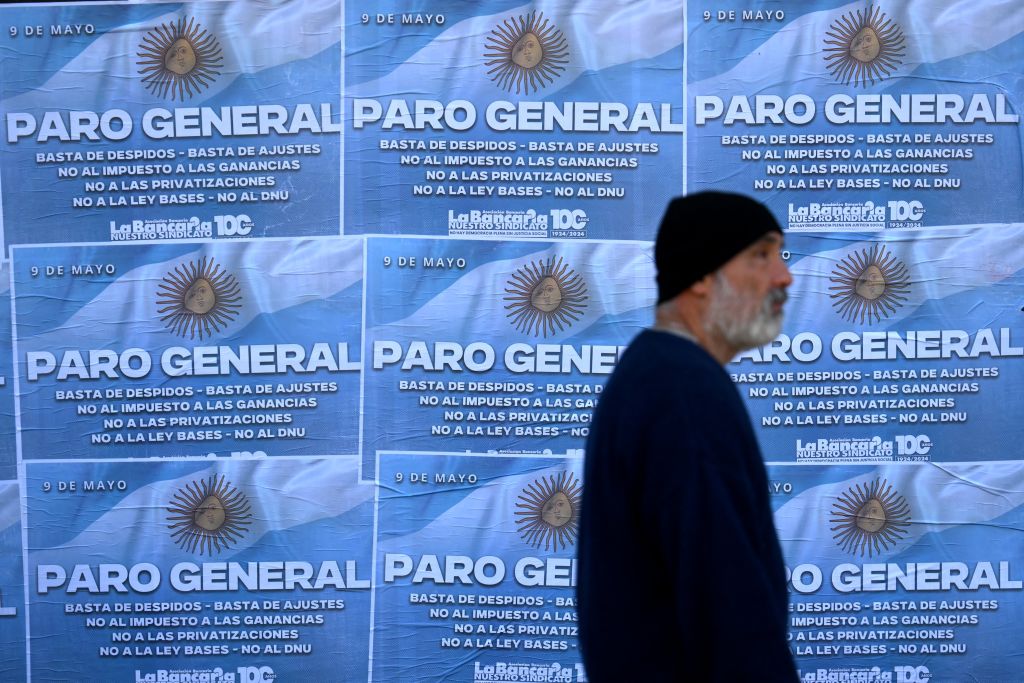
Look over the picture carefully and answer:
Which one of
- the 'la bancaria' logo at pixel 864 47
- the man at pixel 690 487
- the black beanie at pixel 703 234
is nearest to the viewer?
the man at pixel 690 487

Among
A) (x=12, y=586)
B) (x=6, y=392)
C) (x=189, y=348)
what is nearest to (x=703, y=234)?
(x=189, y=348)

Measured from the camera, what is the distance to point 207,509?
3.58 meters

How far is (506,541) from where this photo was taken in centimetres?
357

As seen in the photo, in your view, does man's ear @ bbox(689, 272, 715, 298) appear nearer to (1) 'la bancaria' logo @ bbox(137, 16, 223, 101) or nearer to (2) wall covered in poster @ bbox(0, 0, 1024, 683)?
(2) wall covered in poster @ bbox(0, 0, 1024, 683)

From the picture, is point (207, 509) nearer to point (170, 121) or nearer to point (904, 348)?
point (170, 121)

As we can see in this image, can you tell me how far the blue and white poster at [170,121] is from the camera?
140 inches

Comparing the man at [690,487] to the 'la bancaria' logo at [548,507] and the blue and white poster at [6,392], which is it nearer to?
the 'la bancaria' logo at [548,507]

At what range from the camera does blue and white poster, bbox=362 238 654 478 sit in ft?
11.6

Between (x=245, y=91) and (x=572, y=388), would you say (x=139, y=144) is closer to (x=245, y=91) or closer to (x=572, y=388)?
(x=245, y=91)

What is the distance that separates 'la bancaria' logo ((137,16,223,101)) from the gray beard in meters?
2.19

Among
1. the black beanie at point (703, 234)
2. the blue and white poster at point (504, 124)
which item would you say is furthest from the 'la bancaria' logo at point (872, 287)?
the black beanie at point (703, 234)

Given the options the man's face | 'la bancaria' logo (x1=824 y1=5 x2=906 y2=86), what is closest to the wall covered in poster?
'la bancaria' logo (x1=824 y1=5 x2=906 y2=86)

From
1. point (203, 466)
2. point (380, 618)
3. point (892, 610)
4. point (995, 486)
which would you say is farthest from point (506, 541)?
point (995, 486)

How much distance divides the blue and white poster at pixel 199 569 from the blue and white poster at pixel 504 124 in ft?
3.16
